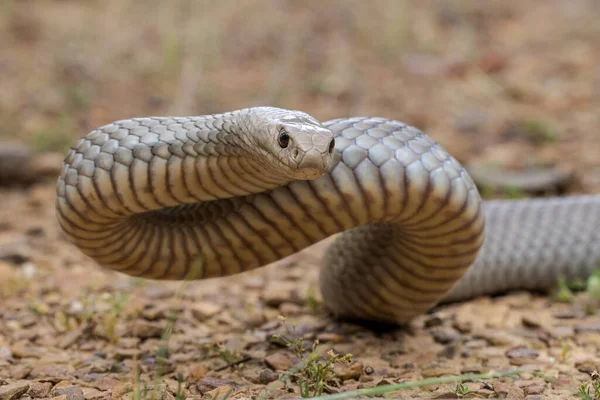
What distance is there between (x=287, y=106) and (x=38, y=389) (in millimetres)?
6512

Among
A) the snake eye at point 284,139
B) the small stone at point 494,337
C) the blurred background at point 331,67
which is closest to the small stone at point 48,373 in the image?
the snake eye at point 284,139

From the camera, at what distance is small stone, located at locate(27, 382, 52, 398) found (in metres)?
3.21

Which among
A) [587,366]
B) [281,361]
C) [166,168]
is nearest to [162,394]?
[281,361]

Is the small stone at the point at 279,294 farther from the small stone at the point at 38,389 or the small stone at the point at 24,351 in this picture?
the small stone at the point at 38,389

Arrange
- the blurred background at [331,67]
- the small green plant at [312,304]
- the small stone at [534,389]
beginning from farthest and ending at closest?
the blurred background at [331,67]
the small green plant at [312,304]
the small stone at [534,389]

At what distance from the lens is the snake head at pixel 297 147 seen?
9.53 ft

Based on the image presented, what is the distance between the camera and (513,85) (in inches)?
401

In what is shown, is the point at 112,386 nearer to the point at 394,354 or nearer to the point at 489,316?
the point at 394,354

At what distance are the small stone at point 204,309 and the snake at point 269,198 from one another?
34.0 inches

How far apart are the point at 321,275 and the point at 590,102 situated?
6.52 m

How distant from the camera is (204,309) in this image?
15.7 ft

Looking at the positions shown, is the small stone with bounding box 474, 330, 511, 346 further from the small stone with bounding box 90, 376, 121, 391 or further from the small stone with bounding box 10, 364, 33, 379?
the small stone with bounding box 10, 364, 33, 379

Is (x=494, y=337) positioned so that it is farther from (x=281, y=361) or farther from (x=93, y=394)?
(x=93, y=394)

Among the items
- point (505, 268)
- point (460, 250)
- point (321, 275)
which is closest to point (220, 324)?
point (321, 275)
